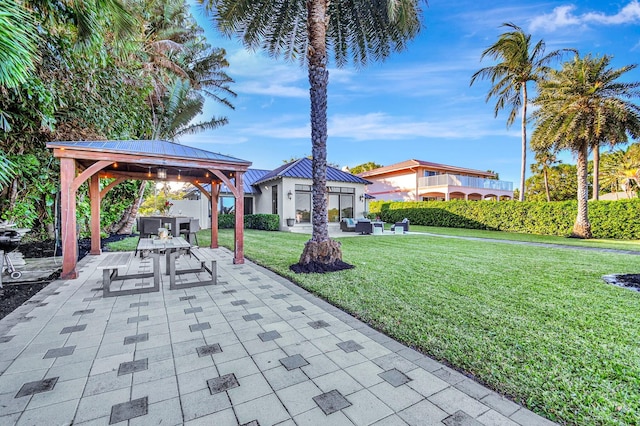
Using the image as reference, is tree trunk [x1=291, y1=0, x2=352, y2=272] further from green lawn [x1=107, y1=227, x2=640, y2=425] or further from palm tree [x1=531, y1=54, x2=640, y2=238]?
palm tree [x1=531, y1=54, x2=640, y2=238]

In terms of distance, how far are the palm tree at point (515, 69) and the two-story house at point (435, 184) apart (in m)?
7.49

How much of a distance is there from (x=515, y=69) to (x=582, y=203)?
8.84m

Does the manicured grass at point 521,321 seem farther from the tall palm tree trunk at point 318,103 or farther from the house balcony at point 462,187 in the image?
the house balcony at point 462,187

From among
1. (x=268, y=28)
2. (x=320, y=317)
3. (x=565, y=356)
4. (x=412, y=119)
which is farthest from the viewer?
(x=412, y=119)

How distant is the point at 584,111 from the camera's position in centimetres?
1335

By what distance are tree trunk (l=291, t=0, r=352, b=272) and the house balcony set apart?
2125 centimetres

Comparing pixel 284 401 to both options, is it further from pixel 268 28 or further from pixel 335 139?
pixel 335 139

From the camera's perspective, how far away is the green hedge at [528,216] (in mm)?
13445

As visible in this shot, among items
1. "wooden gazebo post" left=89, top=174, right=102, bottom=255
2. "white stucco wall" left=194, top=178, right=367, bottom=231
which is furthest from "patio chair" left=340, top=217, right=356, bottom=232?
"wooden gazebo post" left=89, top=174, right=102, bottom=255

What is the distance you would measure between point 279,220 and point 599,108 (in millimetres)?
17111

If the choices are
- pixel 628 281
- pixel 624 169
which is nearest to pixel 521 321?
pixel 628 281

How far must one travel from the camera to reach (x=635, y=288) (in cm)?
519

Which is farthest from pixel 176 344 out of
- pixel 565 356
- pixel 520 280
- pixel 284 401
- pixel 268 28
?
pixel 268 28

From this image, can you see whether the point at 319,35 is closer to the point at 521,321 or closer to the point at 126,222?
the point at 521,321
